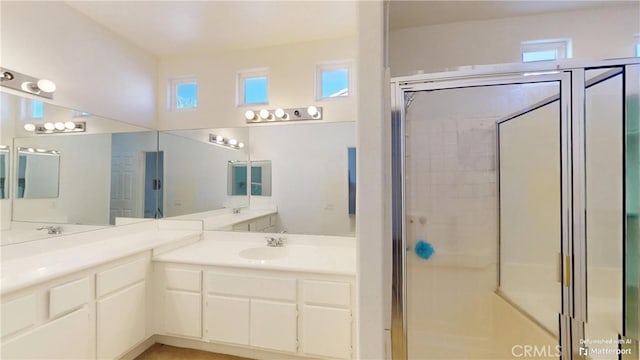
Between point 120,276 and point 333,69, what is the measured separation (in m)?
2.31

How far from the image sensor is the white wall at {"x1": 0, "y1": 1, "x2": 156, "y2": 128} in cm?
181

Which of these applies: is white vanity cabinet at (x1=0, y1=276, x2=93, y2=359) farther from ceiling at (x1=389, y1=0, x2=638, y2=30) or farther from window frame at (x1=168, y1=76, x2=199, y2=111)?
ceiling at (x1=389, y1=0, x2=638, y2=30)

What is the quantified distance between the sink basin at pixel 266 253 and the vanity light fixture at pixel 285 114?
1.18 meters

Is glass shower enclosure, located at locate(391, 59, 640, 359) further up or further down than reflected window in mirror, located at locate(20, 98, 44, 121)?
further down

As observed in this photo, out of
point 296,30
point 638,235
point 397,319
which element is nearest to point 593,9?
point 638,235

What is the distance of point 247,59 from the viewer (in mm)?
2611

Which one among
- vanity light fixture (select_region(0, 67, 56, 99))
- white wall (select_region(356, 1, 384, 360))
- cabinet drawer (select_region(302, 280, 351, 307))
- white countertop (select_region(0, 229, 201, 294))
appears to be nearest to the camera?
white wall (select_region(356, 1, 384, 360))

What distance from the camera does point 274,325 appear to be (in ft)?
6.22

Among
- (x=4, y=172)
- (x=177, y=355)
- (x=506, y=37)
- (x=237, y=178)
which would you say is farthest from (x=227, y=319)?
(x=506, y=37)

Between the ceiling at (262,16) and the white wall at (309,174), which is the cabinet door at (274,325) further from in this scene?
the ceiling at (262,16)

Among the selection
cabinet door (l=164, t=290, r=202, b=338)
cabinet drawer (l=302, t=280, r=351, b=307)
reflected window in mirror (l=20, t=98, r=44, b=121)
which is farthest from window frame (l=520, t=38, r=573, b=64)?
reflected window in mirror (l=20, t=98, r=44, b=121)

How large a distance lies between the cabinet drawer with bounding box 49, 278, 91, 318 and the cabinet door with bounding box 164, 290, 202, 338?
537 millimetres

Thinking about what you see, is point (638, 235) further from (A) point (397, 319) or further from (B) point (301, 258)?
(B) point (301, 258)

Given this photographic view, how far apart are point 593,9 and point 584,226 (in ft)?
5.74
